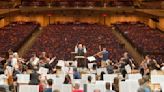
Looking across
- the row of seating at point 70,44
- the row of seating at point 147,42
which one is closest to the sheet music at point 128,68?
the row of seating at point 70,44

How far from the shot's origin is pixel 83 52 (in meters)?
19.9

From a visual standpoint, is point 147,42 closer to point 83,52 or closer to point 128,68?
point 83,52

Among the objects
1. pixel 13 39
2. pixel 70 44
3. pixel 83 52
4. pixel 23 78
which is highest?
pixel 23 78

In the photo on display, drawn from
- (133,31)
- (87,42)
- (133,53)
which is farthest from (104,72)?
(133,31)

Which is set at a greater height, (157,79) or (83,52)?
(157,79)

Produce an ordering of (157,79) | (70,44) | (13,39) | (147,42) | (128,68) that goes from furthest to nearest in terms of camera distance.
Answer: (13,39) → (147,42) → (70,44) → (128,68) → (157,79)

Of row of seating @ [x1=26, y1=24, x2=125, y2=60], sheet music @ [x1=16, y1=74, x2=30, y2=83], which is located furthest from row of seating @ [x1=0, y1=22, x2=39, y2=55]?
sheet music @ [x1=16, y1=74, x2=30, y2=83]

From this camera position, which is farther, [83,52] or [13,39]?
[13,39]

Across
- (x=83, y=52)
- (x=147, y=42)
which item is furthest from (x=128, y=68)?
(x=147, y=42)

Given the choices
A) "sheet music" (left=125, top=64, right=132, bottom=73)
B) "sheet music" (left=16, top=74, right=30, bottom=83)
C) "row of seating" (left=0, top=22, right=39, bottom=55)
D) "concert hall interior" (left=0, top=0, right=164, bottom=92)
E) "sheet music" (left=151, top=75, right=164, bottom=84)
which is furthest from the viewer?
"row of seating" (left=0, top=22, right=39, bottom=55)

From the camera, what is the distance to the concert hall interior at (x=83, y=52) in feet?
43.2

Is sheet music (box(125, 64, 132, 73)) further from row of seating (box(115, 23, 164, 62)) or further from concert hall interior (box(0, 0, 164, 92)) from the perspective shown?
row of seating (box(115, 23, 164, 62))

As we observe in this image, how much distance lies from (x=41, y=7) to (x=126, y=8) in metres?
9.29

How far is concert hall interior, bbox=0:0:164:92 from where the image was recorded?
1318cm
